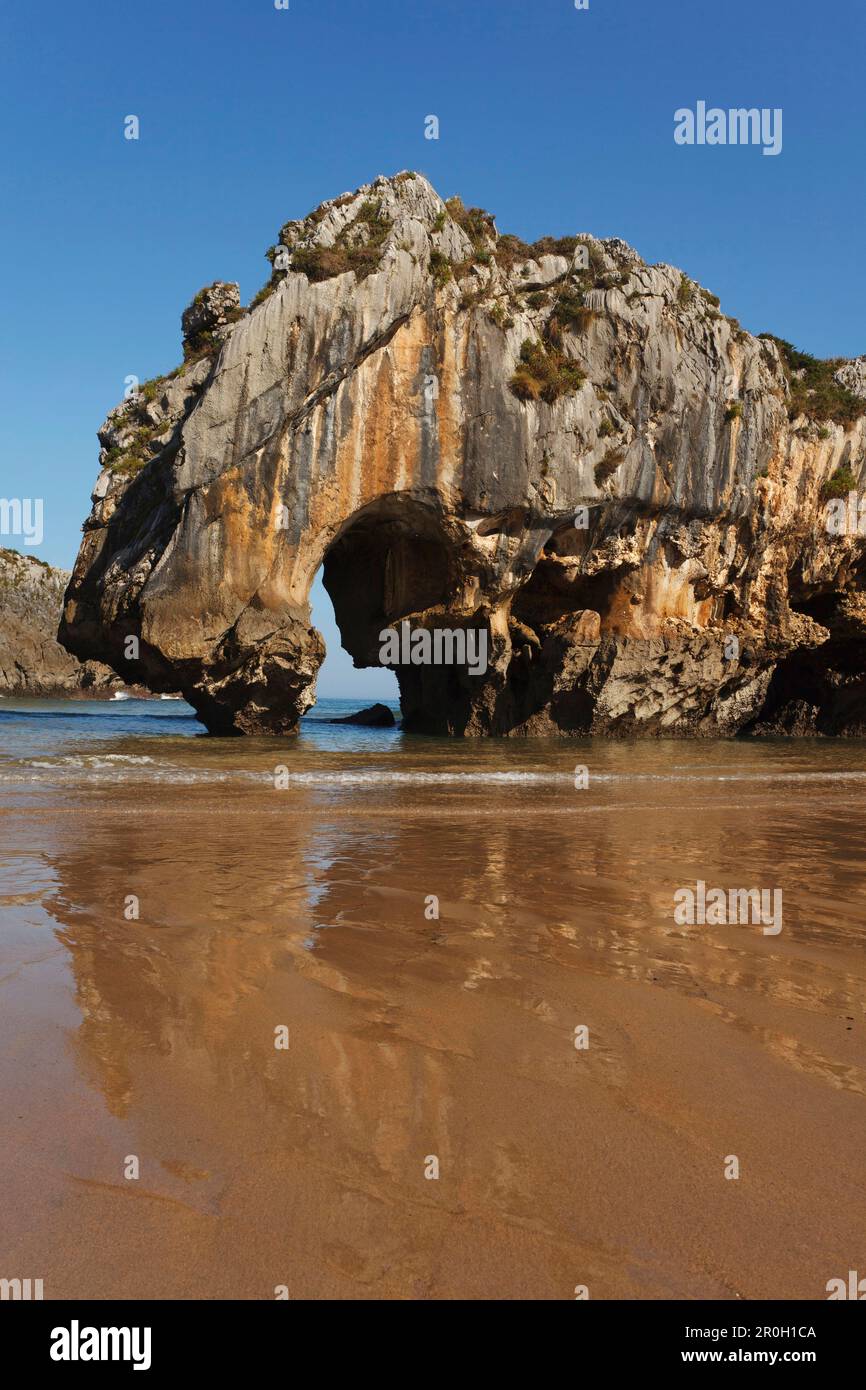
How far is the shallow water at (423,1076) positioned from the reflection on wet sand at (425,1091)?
11mm

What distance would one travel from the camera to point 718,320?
93.4 ft

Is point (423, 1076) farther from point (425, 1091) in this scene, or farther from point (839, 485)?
point (839, 485)

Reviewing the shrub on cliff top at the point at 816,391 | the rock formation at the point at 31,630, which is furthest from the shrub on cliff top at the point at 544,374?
the rock formation at the point at 31,630

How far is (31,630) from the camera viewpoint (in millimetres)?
62438

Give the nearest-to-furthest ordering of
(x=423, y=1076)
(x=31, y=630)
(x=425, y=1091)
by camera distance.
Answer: (x=425, y=1091), (x=423, y=1076), (x=31, y=630)

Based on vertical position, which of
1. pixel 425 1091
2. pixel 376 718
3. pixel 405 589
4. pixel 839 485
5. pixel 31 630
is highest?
pixel 839 485

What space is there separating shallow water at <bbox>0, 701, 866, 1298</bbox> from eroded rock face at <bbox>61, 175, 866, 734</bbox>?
1553 centimetres

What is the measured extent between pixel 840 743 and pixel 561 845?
24.1 meters

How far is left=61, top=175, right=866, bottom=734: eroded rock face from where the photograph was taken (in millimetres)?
21703

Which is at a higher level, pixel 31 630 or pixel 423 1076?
pixel 31 630

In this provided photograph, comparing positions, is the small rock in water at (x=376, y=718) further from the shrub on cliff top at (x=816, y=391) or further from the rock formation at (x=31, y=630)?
the rock formation at (x=31, y=630)

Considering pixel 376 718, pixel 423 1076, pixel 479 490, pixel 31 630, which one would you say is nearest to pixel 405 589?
pixel 479 490

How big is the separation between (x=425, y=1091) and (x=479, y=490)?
2234cm

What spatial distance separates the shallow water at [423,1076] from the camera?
7.27 ft
